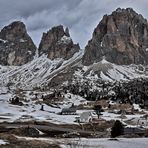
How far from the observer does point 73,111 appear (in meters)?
154

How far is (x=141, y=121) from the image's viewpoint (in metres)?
114

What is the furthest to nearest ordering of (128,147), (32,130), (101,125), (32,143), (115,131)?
(101,125) → (32,130) → (115,131) → (32,143) → (128,147)

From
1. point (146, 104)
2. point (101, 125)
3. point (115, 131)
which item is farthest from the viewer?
point (146, 104)

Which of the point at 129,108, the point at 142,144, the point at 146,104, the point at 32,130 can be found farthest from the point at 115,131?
the point at 146,104

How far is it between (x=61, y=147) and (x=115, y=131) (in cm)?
2748

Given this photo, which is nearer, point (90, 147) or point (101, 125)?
point (90, 147)

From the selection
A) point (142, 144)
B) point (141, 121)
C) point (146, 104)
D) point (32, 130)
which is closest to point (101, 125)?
point (141, 121)

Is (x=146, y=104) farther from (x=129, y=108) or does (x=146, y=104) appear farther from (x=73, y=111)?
(x=73, y=111)

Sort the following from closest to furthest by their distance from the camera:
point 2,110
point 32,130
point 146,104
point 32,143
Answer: point 32,143 < point 32,130 < point 2,110 < point 146,104

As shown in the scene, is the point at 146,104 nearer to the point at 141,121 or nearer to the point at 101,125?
the point at 141,121

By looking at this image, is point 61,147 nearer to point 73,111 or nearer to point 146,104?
point 73,111

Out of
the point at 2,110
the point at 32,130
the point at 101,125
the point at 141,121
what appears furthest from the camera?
the point at 2,110

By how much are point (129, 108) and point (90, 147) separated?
150m

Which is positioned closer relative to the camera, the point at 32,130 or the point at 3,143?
the point at 3,143
